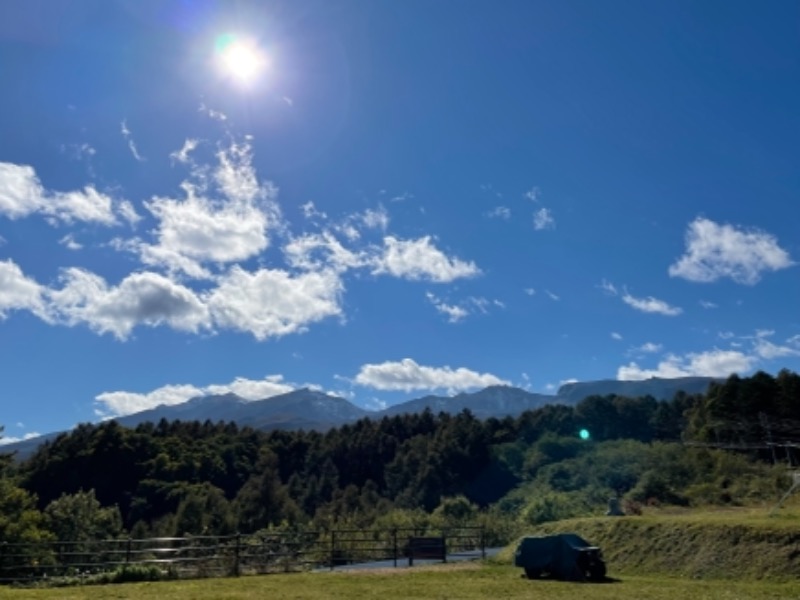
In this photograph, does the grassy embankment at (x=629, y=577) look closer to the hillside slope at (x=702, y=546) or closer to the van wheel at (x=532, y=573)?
the hillside slope at (x=702, y=546)

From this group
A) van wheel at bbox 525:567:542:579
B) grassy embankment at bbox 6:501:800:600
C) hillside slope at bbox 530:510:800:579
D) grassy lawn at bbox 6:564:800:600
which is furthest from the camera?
van wheel at bbox 525:567:542:579

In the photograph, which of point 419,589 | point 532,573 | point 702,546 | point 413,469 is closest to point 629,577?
point 702,546

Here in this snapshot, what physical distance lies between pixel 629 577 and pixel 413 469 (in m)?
106

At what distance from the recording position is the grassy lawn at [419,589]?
19.1 metres

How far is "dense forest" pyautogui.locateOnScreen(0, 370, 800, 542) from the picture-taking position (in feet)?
195

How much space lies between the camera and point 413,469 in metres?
129

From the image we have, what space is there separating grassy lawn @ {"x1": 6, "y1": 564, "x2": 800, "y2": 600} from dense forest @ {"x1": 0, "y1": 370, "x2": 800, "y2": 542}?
19.9 meters

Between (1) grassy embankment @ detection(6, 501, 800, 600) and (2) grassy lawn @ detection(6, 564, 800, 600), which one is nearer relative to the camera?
(2) grassy lawn @ detection(6, 564, 800, 600)

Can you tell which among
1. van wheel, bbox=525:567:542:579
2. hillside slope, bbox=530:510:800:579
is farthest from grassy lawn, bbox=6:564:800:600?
hillside slope, bbox=530:510:800:579

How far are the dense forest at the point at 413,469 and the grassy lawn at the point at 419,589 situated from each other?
1988cm

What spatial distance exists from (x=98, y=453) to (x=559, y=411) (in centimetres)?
8667

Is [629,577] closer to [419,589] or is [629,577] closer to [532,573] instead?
[532,573]

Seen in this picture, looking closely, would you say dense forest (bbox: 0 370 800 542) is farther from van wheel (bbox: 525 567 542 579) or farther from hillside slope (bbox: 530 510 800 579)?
van wheel (bbox: 525 567 542 579)

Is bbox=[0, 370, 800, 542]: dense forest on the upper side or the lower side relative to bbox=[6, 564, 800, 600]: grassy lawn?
upper
